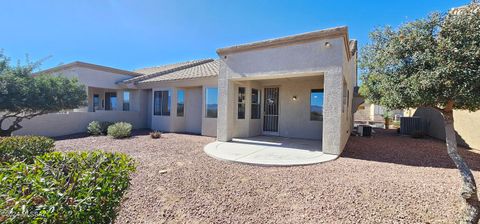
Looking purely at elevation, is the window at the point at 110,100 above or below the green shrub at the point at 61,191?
above

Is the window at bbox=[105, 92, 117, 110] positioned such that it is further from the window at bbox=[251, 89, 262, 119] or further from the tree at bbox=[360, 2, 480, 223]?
the tree at bbox=[360, 2, 480, 223]

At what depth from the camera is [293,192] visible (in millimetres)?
4512

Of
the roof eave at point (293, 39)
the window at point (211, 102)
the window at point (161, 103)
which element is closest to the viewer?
the roof eave at point (293, 39)

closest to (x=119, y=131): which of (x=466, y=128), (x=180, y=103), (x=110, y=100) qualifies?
(x=180, y=103)

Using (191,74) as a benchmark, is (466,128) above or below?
below

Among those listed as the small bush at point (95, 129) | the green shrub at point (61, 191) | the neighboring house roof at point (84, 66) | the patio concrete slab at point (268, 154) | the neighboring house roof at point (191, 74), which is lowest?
the patio concrete slab at point (268, 154)

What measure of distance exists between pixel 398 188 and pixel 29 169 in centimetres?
682

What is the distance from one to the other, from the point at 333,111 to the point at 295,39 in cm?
335

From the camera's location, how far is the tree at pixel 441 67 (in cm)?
332

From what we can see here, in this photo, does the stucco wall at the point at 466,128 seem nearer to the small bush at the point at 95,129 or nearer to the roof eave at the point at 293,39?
the roof eave at the point at 293,39

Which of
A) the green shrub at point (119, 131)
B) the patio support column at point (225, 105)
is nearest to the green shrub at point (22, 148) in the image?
the green shrub at point (119, 131)

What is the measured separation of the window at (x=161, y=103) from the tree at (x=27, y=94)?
15.0 ft

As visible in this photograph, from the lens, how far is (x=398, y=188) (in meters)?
4.60

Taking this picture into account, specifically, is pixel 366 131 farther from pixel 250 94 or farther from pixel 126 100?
pixel 126 100
